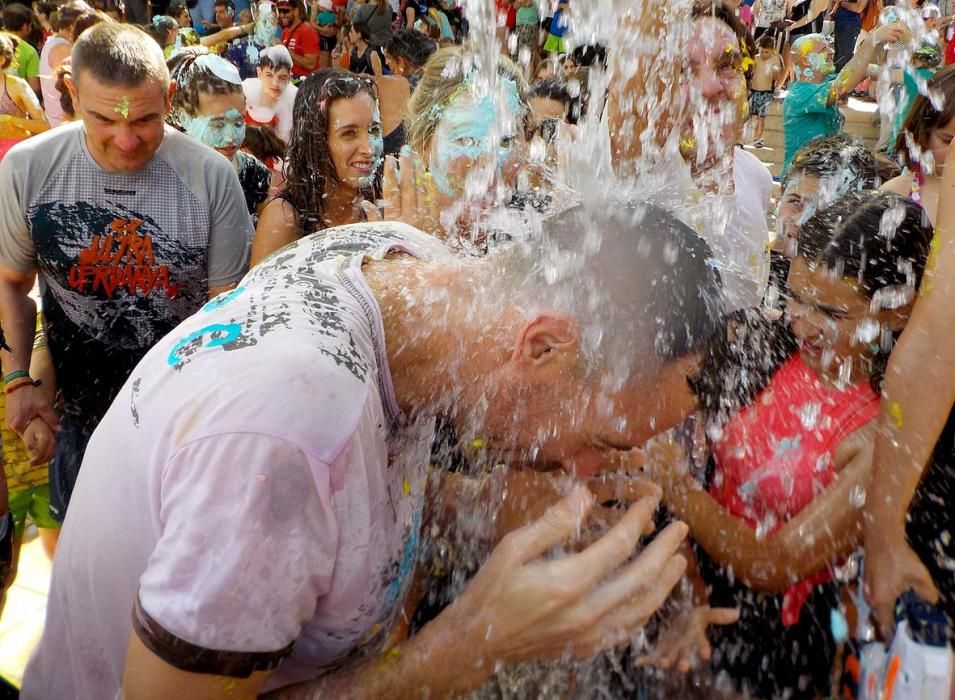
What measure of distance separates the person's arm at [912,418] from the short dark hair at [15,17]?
992 centimetres

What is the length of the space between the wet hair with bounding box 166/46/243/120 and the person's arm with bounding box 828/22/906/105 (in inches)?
136

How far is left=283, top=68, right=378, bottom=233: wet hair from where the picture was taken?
3.39 metres

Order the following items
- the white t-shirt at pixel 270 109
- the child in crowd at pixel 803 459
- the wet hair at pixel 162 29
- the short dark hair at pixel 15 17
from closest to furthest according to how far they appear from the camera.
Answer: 1. the child in crowd at pixel 803 459
2. the white t-shirt at pixel 270 109
3. the short dark hair at pixel 15 17
4. the wet hair at pixel 162 29

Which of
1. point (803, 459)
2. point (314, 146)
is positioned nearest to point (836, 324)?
point (803, 459)

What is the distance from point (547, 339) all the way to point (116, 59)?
2.14 metres

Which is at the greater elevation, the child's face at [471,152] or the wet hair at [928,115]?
the wet hair at [928,115]

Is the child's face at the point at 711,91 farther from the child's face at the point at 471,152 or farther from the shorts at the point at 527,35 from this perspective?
the shorts at the point at 527,35

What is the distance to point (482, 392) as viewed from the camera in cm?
158

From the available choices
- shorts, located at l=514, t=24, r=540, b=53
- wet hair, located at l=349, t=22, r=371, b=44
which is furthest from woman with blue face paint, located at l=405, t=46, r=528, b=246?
wet hair, located at l=349, t=22, r=371, b=44

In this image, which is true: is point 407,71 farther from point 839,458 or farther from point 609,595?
point 609,595

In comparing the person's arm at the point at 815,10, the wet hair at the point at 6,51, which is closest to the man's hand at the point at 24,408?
the wet hair at the point at 6,51

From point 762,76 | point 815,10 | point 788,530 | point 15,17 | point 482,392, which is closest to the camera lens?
point 482,392

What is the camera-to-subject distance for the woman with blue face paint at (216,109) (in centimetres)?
390

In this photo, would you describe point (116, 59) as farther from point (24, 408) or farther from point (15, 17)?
point (15, 17)
